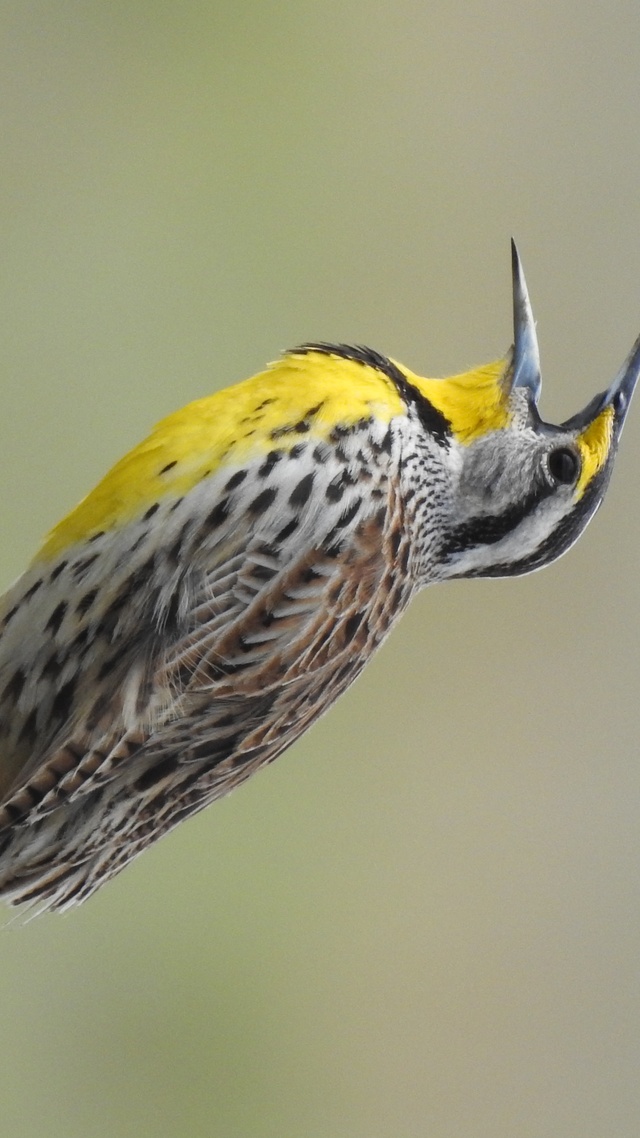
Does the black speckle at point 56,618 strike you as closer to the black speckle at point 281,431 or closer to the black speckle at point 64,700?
the black speckle at point 64,700

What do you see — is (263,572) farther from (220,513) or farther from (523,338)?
(523,338)

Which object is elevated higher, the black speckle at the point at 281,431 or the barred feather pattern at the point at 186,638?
the black speckle at the point at 281,431

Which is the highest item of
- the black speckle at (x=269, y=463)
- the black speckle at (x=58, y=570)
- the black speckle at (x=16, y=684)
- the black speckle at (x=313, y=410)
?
the black speckle at (x=313, y=410)

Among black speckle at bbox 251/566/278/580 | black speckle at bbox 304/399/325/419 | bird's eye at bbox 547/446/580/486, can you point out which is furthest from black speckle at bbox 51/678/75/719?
bird's eye at bbox 547/446/580/486

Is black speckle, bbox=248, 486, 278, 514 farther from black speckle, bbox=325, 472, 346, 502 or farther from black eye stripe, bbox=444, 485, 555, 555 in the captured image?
black eye stripe, bbox=444, 485, 555, 555

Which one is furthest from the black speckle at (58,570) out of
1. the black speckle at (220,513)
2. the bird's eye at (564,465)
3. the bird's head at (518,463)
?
the bird's eye at (564,465)

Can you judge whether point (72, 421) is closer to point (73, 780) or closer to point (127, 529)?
point (127, 529)

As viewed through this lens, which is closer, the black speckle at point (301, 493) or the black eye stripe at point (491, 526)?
the black speckle at point (301, 493)
